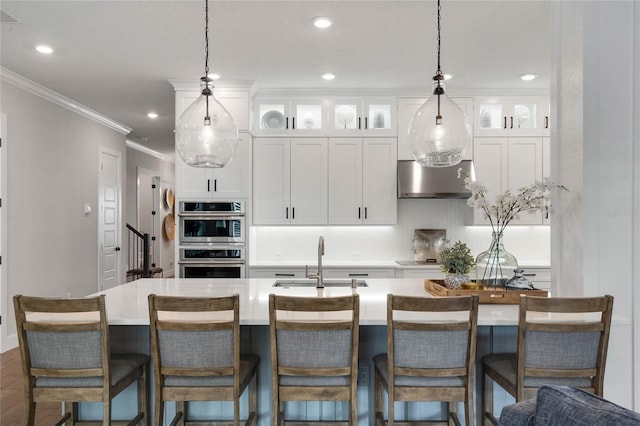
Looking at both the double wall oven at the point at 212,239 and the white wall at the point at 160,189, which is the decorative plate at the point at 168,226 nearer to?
the white wall at the point at 160,189

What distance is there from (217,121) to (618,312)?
97.1 inches

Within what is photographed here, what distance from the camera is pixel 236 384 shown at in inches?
76.2

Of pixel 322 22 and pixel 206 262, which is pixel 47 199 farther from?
pixel 322 22

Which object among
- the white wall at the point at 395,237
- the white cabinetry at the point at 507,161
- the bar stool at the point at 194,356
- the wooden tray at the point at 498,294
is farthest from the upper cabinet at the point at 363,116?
the bar stool at the point at 194,356

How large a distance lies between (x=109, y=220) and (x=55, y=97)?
2076 millimetres

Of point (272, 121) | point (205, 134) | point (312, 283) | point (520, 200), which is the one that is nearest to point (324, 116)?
point (272, 121)

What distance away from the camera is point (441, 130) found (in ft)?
7.54

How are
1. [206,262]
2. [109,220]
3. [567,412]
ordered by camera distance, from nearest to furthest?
[567,412] → [206,262] → [109,220]

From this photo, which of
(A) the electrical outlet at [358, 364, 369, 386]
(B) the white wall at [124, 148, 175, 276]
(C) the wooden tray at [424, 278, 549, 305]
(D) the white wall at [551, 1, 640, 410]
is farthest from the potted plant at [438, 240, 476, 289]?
(B) the white wall at [124, 148, 175, 276]

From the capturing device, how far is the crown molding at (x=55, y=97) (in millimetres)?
4254

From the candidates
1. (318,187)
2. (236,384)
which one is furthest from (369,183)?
(236,384)

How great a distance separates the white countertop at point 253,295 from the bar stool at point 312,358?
0.15 metres

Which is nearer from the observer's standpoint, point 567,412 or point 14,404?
point 567,412

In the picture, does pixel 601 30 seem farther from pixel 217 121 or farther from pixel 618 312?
pixel 217 121
